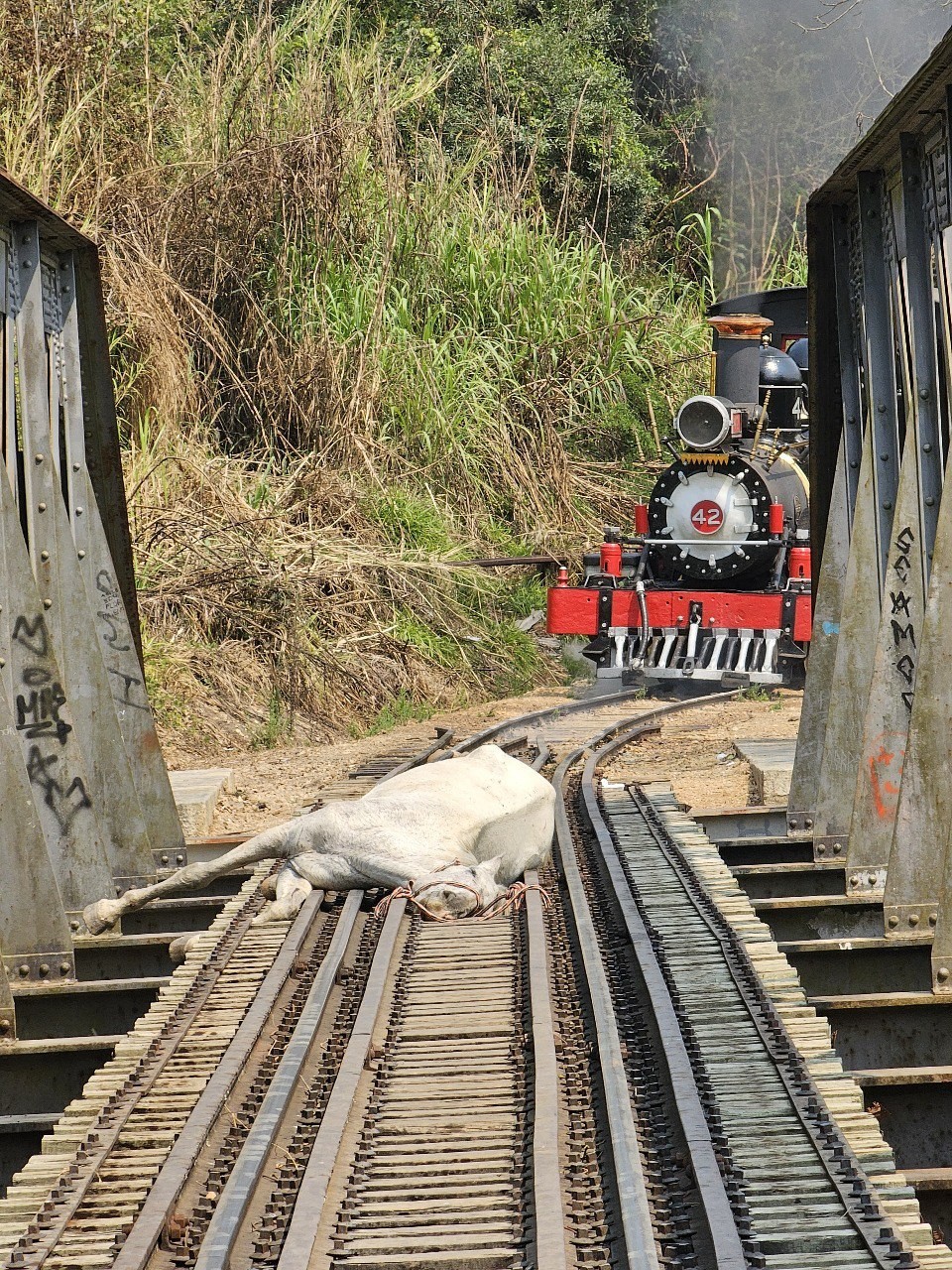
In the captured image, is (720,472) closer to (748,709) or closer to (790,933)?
(748,709)

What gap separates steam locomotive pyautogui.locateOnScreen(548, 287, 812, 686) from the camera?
1327cm

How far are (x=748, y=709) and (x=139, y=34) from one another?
1020cm

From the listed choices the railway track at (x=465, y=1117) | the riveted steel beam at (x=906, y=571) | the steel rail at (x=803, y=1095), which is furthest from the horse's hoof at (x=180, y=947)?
the riveted steel beam at (x=906, y=571)

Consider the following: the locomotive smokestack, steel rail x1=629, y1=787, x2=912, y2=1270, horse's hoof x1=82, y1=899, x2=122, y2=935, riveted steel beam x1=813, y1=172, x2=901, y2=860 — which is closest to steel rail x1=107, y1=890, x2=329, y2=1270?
horse's hoof x1=82, y1=899, x2=122, y2=935

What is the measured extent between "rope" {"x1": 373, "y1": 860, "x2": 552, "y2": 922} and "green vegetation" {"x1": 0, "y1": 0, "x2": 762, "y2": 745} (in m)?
6.31

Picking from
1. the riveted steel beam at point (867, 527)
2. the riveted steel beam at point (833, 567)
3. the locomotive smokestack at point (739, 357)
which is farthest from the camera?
the locomotive smokestack at point (739, 357)

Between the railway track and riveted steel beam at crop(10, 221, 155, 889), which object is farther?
riveted steel beam at crop(10, 221, 155, 889)

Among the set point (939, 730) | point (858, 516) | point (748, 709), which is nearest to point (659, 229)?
point (748, 709)

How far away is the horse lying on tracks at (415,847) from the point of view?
5.52 metres

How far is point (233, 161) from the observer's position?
1641 centimetres

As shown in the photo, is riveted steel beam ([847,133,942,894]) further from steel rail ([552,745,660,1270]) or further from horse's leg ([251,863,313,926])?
horse's leg ([251,863,313,926])

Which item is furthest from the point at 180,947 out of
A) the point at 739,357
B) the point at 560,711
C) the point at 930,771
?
the point at 739,357

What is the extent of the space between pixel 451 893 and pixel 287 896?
61 centimetres

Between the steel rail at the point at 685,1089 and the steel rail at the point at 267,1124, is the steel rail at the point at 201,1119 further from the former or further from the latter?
the steel rail at the point at 685,1089
